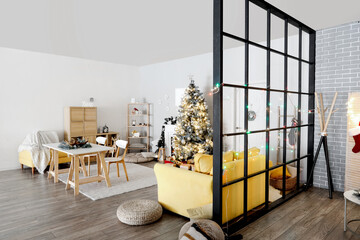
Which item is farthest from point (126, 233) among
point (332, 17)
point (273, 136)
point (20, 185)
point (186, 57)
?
point (186, 57)

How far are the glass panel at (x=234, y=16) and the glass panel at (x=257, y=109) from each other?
137 cm

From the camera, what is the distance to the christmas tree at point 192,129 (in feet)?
18.7

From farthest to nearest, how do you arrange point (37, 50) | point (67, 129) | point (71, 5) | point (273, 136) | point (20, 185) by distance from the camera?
1. point (67, 129)
2. point (37, 50)
3. point (273, 136)
4. point (20, 185)
5. point (71, 5)

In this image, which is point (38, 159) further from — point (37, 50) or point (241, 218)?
point (241, 218)

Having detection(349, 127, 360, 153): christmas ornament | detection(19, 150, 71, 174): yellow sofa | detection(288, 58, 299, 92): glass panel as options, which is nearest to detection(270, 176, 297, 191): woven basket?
detection(349, 127, 360, 153): christmas ornament

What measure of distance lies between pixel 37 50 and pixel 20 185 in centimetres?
341

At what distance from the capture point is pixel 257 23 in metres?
4.17

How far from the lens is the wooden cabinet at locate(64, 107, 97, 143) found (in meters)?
6.62

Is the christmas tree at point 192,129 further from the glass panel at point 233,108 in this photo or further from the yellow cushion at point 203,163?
the yellow cushion at point 203,163

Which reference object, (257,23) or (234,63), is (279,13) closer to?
(257,23)

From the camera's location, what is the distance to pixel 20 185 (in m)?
4.75

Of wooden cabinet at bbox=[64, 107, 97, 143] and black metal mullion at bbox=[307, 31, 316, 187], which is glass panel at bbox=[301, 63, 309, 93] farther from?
wooden cabinet at bbox=[64, 107, 97, 143]

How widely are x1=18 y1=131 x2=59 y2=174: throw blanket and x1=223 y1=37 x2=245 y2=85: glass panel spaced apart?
4598 mm

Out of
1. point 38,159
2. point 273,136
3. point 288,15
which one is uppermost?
point 288,15
